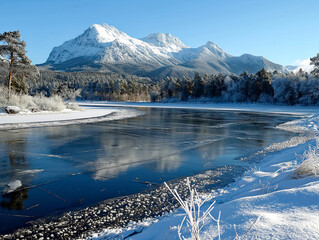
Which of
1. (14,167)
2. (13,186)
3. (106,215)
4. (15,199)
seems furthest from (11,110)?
(106,215)

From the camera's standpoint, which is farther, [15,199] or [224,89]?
[224,89]

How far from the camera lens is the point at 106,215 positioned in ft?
15.4

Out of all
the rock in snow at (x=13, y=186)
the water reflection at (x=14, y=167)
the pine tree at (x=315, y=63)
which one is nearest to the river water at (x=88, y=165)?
the water reflection at (x=14, y=167)

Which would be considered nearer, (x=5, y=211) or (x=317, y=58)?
(x=5, y=211)

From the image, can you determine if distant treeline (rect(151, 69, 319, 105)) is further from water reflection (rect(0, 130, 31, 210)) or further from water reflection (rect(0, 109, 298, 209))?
water reflection (rect(0, 130, 31, 210))

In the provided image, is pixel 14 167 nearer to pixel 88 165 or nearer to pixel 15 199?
→ pixel 88 165

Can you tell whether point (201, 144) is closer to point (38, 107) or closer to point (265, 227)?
point (265, 227)

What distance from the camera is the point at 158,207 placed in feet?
16.6

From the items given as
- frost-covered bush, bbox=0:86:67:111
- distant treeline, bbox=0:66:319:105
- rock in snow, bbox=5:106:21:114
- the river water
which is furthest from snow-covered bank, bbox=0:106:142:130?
distant treeline, bbox=0:66:319:105

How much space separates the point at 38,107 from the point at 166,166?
26.5 metres

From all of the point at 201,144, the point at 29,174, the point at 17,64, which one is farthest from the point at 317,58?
the point at 29,174

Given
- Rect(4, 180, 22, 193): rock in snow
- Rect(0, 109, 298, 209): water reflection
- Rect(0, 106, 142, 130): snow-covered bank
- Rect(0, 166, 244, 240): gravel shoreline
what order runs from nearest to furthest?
Rect(0, 166, 244, 240): gravel shoreline
Rect(4, 180, 22, 193): rock in snow
Rect(0, 109, 298, 209): water reflection
Rect(0, 106, 142, 130): snow-covered bank

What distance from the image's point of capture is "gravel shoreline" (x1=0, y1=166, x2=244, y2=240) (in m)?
4.05

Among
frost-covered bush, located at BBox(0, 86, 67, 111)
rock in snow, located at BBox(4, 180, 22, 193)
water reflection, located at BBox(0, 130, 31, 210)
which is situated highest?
frost-covered bush, located at BBox(0, 86, 67, 111)
